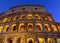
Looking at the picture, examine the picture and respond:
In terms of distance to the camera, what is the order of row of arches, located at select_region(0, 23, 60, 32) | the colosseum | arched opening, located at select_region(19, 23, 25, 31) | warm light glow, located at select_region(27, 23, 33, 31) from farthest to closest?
arched opening, located at select_region(19, 23, 25, 31) → warm light glow, located at select_region(27, 23, 33, 31) → row of arches, located at select_region(0, 23, 60, 32) → the colosseum

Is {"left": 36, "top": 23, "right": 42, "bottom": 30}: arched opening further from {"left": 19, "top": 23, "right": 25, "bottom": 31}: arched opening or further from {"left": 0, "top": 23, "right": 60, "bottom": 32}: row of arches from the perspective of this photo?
{"left": 19, "top": 23, "right": 25, "bottom": 31}: arched opening

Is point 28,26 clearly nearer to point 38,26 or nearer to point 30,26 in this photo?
point 30,26

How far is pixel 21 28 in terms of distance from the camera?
37.8 metres

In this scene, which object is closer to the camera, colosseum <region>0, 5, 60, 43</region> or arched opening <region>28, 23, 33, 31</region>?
colosseum <region>0, 5, 60, 43</region>

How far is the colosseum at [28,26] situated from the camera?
112 feet

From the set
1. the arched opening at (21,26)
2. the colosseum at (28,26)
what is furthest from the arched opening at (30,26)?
the arched opening at (21,26)

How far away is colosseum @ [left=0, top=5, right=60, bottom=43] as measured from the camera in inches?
1344

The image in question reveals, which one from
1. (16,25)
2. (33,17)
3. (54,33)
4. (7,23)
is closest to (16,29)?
(16,25)

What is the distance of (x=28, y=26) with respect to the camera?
37.4 meters

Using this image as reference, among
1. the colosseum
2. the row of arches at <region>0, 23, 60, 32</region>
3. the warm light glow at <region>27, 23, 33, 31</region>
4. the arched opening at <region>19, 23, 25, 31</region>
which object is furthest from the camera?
the arched opening at <region>19, 23, 25, 31</region>

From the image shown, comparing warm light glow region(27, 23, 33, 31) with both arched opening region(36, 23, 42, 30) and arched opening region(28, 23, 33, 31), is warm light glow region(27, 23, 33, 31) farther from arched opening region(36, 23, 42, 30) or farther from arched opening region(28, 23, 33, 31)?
arched opening region(36, 23, 42, 30)

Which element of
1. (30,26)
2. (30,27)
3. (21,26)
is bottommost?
(30,27)

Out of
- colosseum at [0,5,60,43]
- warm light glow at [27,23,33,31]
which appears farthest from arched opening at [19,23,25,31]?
warm light glow at [27,23,33,31]

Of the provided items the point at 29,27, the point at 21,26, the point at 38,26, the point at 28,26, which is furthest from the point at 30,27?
the point at 21,26
